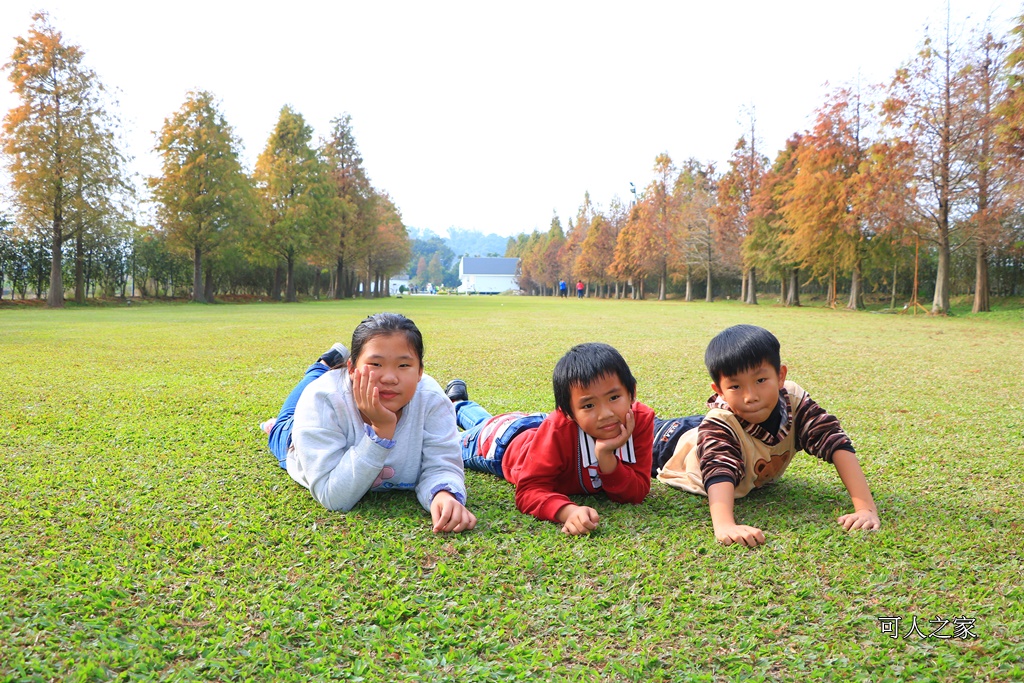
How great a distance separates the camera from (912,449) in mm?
3770

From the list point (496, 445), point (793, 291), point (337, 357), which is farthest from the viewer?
point (793, 291)

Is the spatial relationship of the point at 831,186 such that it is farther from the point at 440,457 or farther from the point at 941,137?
the point at 440,457

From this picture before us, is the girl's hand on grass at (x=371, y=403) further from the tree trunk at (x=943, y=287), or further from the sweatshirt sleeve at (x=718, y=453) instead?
the tree trunk at (x=943, y=287)

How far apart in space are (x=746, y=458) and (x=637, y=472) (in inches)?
18.3

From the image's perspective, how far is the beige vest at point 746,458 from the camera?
9.24 feet

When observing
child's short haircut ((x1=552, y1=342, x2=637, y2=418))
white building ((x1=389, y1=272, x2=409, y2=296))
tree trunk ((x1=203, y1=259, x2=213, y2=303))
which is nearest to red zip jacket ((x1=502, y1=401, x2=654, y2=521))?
child's short haircut ((x1=552, y1=342, x2=637, y2=418))

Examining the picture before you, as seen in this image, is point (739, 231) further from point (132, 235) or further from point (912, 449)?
point (912, 449)

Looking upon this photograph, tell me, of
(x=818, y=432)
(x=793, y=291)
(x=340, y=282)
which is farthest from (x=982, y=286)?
(x=340, y=282)

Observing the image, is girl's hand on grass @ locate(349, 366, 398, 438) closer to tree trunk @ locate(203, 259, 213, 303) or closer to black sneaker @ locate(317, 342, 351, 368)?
black sneaker @ locate(317, 342, 351, 368)

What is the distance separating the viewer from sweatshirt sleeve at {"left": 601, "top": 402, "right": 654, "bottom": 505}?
2783 millimetres

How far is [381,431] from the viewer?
104 inches

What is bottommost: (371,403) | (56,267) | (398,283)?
(371,403)

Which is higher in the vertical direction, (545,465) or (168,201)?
(168,201)

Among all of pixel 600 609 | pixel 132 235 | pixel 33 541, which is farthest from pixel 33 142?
pixel 600 609
